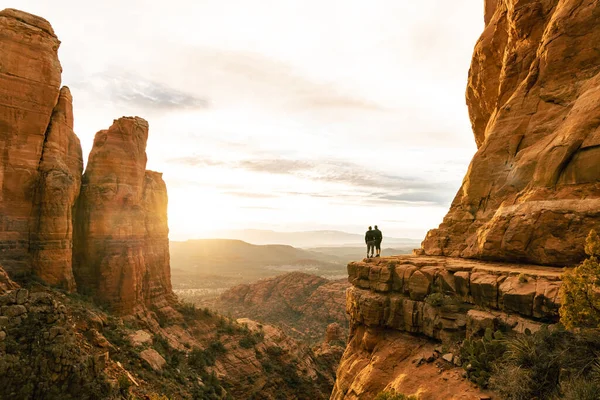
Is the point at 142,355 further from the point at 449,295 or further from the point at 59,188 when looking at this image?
the point at 449,295

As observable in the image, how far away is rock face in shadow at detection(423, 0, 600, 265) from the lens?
1142 centimetres

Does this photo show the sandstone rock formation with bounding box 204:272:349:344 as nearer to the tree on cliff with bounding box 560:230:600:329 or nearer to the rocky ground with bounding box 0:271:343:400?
the rocky ground with bounding box 0:271:343:400

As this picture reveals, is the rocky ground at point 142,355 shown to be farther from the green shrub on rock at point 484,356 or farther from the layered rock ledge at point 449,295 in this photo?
the green shrub on rock at point 484,356

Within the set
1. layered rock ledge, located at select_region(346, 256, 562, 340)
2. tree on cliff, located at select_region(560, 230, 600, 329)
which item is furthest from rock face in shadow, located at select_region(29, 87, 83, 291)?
tree on cliff, located at select_region(560, 230, 600, 329)

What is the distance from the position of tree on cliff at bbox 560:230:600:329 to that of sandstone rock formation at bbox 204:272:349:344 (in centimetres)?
4745

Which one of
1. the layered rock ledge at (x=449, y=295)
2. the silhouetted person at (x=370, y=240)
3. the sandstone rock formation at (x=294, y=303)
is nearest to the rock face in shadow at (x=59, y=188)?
the layered rock ledge at (x=449, y=295)

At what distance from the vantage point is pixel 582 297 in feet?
27.9

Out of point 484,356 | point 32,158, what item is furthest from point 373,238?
point 32,158

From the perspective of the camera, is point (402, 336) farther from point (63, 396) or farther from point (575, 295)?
point (63, 396)

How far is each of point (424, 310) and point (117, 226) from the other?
2619cm

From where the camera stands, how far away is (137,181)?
103 ft

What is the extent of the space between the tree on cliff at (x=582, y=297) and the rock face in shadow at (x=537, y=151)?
2770 mm

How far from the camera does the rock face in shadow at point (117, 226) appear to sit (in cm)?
2752

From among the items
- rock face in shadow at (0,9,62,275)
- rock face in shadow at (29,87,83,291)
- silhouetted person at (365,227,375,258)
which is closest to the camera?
silhouetted person at (365,227,375,258)
